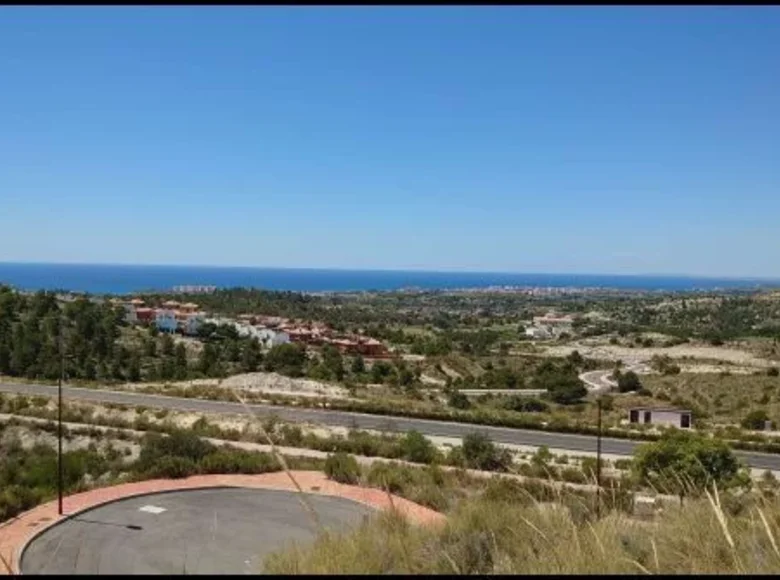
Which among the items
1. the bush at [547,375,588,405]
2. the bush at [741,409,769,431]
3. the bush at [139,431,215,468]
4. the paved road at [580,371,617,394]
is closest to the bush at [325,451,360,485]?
the bush at [139,431,215,468]

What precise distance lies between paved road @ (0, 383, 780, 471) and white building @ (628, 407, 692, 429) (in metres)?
7.96

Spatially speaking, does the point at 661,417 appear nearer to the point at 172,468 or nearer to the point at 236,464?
the point at 236,464

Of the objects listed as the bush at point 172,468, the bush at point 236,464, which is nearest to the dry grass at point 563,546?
the bush at point 172,468

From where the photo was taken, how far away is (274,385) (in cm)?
4872

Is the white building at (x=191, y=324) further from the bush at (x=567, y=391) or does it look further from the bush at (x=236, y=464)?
the bush at (x=236, y=464)

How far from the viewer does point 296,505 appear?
18.0 metres

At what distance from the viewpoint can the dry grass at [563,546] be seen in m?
3.62

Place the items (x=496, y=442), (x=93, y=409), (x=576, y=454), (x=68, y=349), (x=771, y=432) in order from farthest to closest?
(x=68, y=349) → (x=771, y=432) → (x=93, y=409) → (x=496, y=442) → (x=576, y=454)

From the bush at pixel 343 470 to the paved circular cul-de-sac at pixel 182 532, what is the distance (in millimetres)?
2003

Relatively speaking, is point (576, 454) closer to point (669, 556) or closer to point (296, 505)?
point (296, 505)

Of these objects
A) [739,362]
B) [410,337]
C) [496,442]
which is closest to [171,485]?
[496,442]

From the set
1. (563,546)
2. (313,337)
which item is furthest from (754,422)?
(313,337)

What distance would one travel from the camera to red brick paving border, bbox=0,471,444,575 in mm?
14797

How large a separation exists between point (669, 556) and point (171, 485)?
1757 cm
